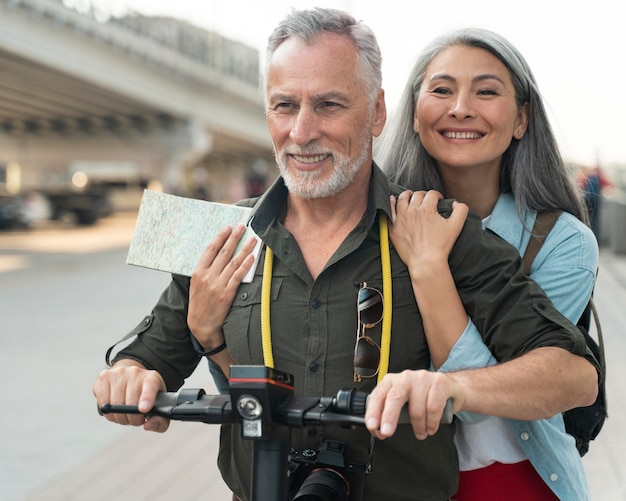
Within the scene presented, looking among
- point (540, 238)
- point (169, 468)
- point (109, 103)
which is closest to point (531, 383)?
point (540, 238)

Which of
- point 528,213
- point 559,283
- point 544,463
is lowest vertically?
point 544,463

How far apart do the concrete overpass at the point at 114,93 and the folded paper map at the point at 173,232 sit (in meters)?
24.0

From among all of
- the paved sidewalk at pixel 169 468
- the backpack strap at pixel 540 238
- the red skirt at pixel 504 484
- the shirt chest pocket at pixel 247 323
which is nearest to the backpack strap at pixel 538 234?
the backpack strap at pixel 540 238

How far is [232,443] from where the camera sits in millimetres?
2391

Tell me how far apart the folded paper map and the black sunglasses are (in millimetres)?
446

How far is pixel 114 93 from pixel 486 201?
32.5m

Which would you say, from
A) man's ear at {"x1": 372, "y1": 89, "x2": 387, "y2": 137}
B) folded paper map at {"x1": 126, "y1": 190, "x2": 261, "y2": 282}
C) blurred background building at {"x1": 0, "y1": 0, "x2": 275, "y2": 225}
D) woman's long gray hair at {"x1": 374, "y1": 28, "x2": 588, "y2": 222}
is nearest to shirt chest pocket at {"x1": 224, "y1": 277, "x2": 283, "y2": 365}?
folded paper map at {"x1": 126, "y1": 190, "x2": 261, "y2": 282}

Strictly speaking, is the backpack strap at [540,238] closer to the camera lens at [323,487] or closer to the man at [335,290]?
the man at [335,290]

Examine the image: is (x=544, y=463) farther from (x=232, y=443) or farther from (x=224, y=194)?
(x=224, y=194)

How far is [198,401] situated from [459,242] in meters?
0.84

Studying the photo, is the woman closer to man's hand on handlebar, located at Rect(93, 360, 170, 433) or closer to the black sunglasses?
the black sunglasses

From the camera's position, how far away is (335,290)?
2.27 metres

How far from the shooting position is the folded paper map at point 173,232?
2.43 m

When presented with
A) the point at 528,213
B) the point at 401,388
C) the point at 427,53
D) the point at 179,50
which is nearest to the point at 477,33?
the point at 427,53
